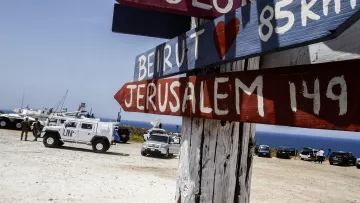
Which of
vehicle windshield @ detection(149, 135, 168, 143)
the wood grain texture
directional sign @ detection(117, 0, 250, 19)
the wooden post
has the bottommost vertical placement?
vehicle windshield @ detection(149, 135, 168, 143)

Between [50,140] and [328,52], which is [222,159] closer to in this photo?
[328,52]

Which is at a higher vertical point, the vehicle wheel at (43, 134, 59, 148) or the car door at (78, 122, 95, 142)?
the car door at (78, 122, 95, 142)

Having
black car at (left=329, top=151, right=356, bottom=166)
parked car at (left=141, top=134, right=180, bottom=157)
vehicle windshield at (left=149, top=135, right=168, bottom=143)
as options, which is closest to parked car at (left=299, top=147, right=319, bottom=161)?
black car at (left=329, top=151, right=356, bottom=166)

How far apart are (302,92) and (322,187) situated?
14.9 m

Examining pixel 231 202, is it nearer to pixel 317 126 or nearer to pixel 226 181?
pixel 226 181

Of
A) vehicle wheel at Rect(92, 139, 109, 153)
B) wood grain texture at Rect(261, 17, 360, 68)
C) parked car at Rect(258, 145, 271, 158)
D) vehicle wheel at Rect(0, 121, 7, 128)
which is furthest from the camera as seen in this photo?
parked car at Rect(258, 145, 271, 158)

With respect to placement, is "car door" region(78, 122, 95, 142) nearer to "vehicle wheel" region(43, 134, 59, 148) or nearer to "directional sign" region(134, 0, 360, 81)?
"vehicle wheel" region(43, 134, 59, 148)

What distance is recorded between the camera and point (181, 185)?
1.93 m

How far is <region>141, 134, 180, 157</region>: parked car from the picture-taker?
67.7ft

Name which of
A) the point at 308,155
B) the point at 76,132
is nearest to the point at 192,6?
the point at 76,132

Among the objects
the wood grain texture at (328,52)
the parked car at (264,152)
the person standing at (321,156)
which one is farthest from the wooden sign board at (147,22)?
the person standing at (321,156)

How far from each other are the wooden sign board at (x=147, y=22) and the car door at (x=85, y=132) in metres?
18.6

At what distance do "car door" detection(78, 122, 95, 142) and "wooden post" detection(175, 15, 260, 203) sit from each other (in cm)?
1883

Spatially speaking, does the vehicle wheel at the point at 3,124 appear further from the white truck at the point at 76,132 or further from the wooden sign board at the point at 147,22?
the wooden sign board at the point at 147,22
